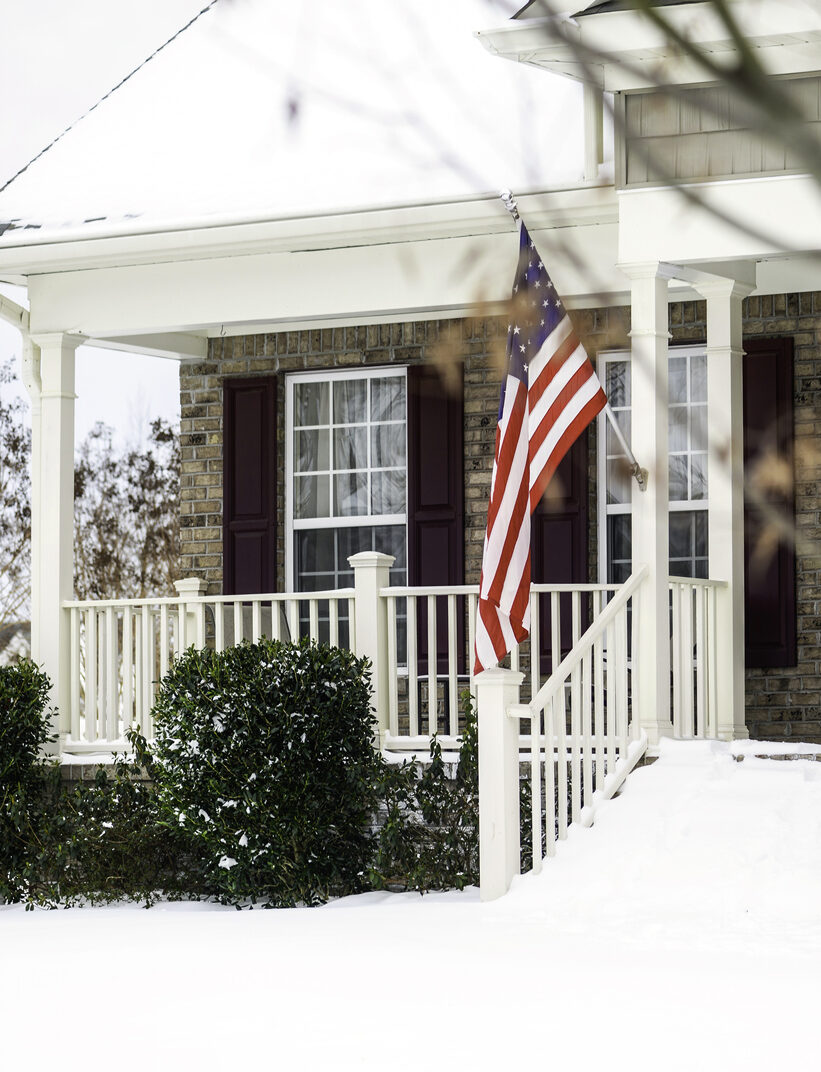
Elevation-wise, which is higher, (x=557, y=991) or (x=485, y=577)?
(x=485, y=577)

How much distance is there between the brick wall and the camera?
10.2 meters

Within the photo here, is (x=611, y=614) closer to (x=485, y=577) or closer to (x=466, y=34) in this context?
(x=485, y=577)

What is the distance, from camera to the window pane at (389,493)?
11414 millimetres

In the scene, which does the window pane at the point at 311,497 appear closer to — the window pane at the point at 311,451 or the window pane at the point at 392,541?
the window pane at the point at 311,451

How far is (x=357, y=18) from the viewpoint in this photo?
34.3 ft

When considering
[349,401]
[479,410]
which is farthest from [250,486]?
[479,410]

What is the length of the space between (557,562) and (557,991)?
5.12 metres

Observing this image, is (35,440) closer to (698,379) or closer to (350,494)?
(350,494)

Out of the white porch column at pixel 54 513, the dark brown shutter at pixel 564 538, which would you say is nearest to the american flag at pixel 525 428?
the dark brown shutter at pixel 564 538

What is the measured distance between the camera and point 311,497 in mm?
11648

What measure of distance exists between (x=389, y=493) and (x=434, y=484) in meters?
0.43

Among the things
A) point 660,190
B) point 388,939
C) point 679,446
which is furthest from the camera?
point 679,446

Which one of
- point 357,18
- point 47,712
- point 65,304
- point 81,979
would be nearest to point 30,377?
point 65,304

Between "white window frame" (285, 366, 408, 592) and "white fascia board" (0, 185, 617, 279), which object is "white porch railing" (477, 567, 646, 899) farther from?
"white window frame" (285, 366, 408, 592)
